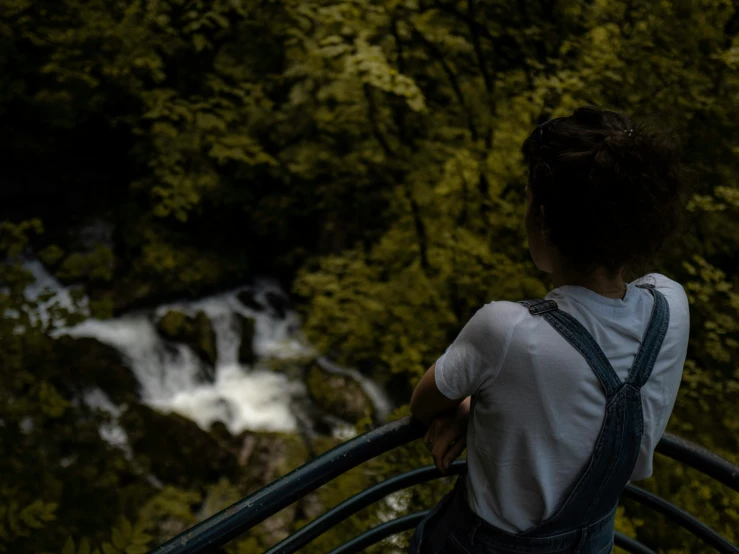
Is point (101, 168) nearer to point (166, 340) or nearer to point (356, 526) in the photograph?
point (166, 340)

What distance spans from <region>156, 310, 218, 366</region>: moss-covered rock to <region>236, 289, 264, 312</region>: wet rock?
1047 mm

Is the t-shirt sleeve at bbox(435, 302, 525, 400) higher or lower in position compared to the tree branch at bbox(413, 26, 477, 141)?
higher

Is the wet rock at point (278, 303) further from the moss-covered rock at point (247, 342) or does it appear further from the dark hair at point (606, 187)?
the dark hair at point (606, 187)

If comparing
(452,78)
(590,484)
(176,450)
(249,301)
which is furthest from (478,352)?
(249,301)

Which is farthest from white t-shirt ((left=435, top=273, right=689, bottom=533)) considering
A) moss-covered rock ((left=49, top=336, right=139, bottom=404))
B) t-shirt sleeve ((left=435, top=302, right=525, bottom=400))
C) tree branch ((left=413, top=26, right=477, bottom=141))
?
moss-covered rock ((left=49, top=336, right=139, bottom=404))

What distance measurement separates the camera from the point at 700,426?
4270mm

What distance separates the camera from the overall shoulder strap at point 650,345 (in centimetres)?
105

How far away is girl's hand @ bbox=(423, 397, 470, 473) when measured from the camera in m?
1.27

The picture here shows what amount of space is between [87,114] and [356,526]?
29.1 ft

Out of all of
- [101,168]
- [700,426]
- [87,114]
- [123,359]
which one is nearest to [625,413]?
[700,426]

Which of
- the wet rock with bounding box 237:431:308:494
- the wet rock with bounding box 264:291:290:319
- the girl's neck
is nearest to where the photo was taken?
the girl's neck

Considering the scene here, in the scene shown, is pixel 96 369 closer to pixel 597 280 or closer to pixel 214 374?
pixel 214 374

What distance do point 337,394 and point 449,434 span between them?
764 centimetres

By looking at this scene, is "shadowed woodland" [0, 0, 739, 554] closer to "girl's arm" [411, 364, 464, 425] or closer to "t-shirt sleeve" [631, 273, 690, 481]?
"t-shirt sleeve" [631, 273, 690, 481]
